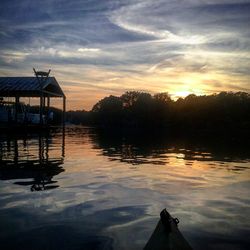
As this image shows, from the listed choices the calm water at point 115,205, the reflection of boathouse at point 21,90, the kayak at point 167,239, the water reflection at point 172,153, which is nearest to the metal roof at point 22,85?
the reflection of boathouse at point 21,90

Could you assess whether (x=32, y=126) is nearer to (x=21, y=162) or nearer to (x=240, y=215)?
(x=21, y=162)

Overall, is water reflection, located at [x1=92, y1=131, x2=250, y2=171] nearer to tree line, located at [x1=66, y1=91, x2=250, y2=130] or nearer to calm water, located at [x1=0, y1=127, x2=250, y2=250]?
calm water, located at [x1=0, y1=127, x2=250, y2=250]

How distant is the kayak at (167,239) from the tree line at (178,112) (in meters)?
74.8

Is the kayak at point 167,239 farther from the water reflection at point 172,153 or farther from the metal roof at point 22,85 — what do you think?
the metal roof at point 22,85

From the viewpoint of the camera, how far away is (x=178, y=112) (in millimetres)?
93125

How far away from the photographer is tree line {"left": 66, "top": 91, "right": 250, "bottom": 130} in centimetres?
8131

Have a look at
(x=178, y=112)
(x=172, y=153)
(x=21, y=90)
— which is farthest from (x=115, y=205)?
(x=178, y=112)

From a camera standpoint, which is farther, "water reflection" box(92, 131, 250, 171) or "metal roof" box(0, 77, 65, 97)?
"metal roof" box(0, 77, 65, 97)

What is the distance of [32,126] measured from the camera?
38.8m

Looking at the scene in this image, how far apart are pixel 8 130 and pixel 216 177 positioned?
27.8 metres

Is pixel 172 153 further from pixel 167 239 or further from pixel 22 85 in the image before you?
pixel 22 85

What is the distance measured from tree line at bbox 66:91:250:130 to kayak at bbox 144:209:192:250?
245 ft

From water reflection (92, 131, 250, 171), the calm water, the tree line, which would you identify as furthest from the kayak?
the tree line

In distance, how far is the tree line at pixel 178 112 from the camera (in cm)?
8131
